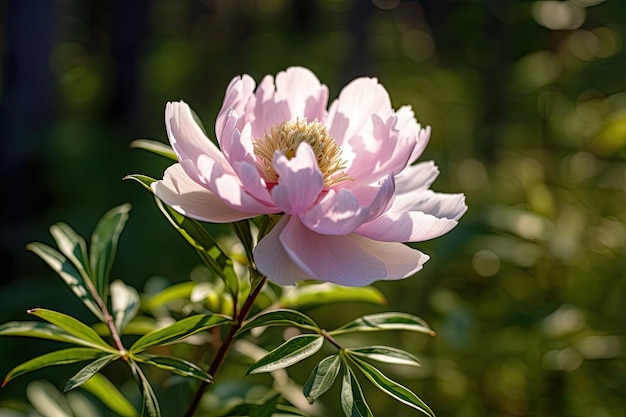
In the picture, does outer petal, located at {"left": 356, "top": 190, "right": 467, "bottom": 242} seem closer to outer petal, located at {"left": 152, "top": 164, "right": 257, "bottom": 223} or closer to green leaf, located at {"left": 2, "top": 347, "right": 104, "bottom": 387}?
outer petal, located at {"left": 152, "top": 164, "right": 257, "bottom": 223}

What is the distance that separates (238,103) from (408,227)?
143mm

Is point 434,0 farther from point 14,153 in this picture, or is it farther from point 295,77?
point 295,77

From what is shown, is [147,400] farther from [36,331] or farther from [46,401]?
[46,401]

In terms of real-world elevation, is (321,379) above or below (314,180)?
below

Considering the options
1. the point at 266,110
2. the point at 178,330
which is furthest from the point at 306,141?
the point at 178,330

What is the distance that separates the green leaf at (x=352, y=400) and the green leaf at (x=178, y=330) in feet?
0.28

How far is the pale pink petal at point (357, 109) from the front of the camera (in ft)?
1.74

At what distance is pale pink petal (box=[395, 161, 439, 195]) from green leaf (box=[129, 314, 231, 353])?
16 centimetres

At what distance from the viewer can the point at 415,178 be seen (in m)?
0.53

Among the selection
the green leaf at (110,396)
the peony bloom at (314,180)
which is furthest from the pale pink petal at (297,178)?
the green leaf at (110,396)

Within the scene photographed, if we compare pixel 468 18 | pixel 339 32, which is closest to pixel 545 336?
pixel 468 18

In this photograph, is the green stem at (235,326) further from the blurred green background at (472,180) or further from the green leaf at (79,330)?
the blurred green background at (472,180)

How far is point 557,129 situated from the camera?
3.55 ft

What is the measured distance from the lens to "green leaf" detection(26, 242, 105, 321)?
54 cm
